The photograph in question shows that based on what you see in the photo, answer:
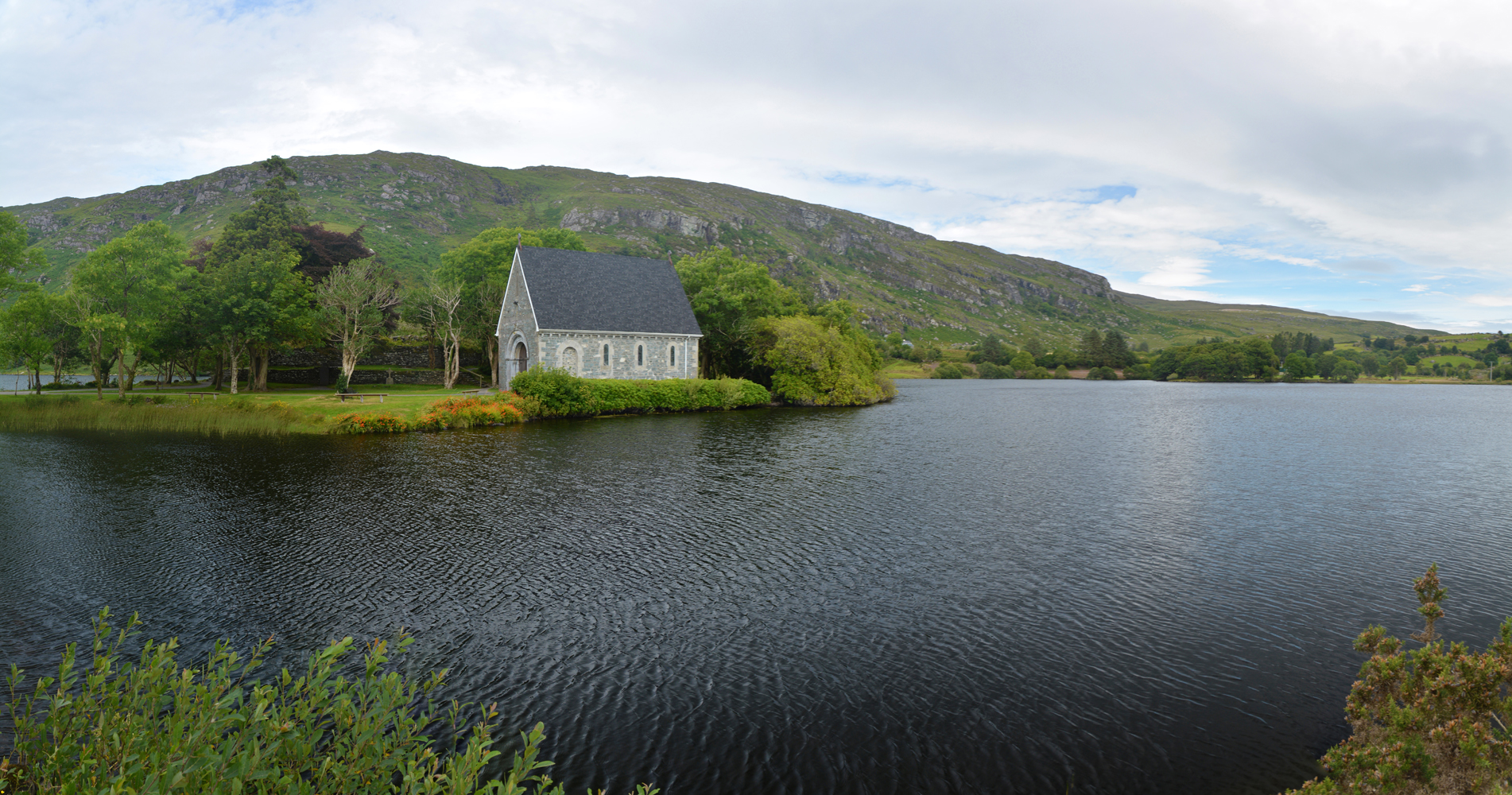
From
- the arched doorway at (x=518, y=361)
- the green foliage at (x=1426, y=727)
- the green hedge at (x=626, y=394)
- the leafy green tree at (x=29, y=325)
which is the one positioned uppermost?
the leafy green tree at (x=29, y=325)

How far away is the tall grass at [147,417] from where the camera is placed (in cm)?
3409

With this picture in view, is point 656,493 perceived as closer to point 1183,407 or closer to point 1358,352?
point 1183,407

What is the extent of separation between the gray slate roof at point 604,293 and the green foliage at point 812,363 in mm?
6699

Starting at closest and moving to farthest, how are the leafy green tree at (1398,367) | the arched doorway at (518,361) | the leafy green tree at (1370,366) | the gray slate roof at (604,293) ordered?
1. the gray slate roof at (604,293)
2. the arched doorway at (518,361)
3. the leafy green tree at (1398,367)
4. the leafy green tree at (1370,366)

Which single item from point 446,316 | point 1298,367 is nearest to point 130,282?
point 446,316

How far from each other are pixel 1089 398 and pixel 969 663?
6996cm

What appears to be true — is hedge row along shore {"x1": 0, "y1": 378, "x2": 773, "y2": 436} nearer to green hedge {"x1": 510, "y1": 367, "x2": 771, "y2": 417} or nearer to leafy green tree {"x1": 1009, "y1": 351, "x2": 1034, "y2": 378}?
green hedge {"x1": 510, "y1": 367, "x2": 771, "y2": 417}

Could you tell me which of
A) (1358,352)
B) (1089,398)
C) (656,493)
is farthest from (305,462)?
(1358,352)

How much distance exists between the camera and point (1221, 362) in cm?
12525

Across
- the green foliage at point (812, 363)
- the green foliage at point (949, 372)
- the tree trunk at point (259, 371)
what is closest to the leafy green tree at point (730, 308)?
the green foliage at point (812, 363)

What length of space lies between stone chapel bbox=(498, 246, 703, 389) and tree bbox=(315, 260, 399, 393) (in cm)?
909

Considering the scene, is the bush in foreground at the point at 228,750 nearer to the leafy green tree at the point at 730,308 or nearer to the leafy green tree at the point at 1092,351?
the leafy green tree at the point at 730,308

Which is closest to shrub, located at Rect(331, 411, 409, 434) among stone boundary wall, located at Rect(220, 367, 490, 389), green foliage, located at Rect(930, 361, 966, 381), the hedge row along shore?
the hedge row along shore

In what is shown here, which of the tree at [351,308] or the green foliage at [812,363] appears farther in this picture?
the green foliage at [812,363]
